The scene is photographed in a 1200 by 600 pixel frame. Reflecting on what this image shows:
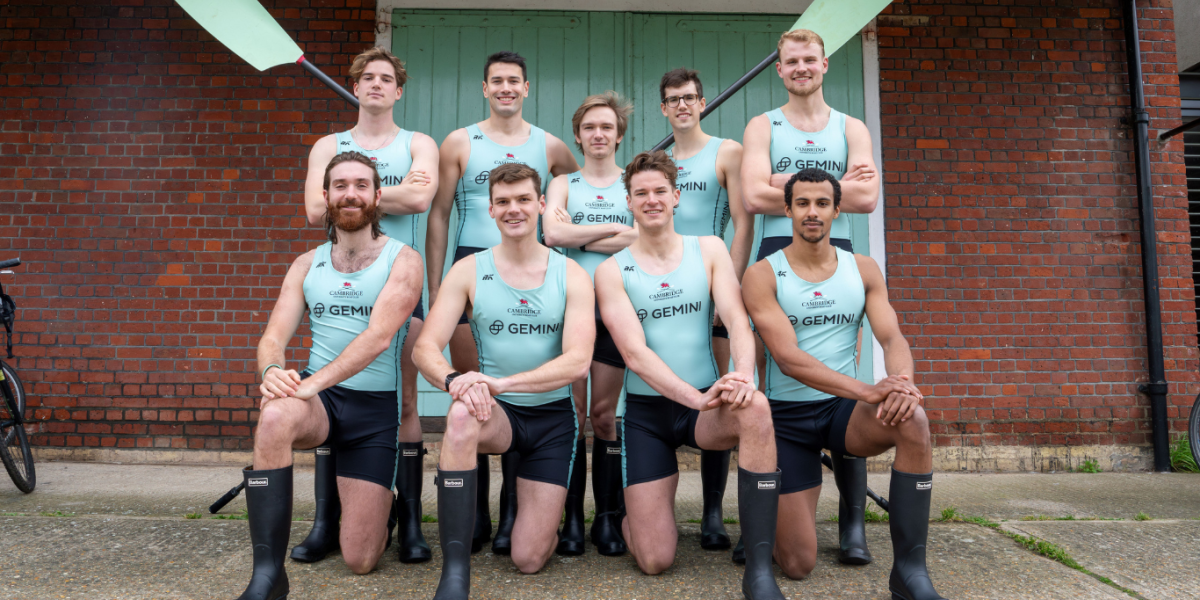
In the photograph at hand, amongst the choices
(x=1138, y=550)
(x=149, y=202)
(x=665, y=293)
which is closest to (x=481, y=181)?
(x=665, y=293)

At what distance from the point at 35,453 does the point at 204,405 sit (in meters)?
1.07

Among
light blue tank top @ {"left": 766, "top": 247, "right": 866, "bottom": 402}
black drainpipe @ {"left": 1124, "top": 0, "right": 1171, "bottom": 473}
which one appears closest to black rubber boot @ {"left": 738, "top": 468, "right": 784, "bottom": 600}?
light blue tank top @ {"left": 766, "top": 247, "right": 866, "bottom": 402}

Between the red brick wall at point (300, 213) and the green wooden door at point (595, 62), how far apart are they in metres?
0.35

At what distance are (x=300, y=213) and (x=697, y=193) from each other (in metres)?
2.90

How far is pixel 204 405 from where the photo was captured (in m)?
4.60

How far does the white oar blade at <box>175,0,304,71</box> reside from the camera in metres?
3.63

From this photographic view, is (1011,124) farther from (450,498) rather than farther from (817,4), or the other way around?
(450,498)

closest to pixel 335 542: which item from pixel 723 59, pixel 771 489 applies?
pixel 771 489

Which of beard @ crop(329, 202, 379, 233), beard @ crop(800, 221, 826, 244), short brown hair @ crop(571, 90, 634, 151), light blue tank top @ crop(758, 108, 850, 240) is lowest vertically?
beard @ crop(800, 221, 826, 244)

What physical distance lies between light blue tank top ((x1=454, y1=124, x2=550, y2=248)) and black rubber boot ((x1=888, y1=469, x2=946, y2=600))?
194 centimetres

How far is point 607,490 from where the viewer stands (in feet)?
9.70

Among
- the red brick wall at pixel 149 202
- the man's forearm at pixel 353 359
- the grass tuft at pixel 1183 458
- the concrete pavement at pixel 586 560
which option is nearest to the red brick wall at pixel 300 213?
the red brick wall at pixel 149 202

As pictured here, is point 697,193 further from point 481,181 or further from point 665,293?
point 481,181

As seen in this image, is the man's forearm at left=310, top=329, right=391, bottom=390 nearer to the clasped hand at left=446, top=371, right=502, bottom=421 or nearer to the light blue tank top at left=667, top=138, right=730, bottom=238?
the clasped hand at left=446, top=371, right=502, bottom=421
